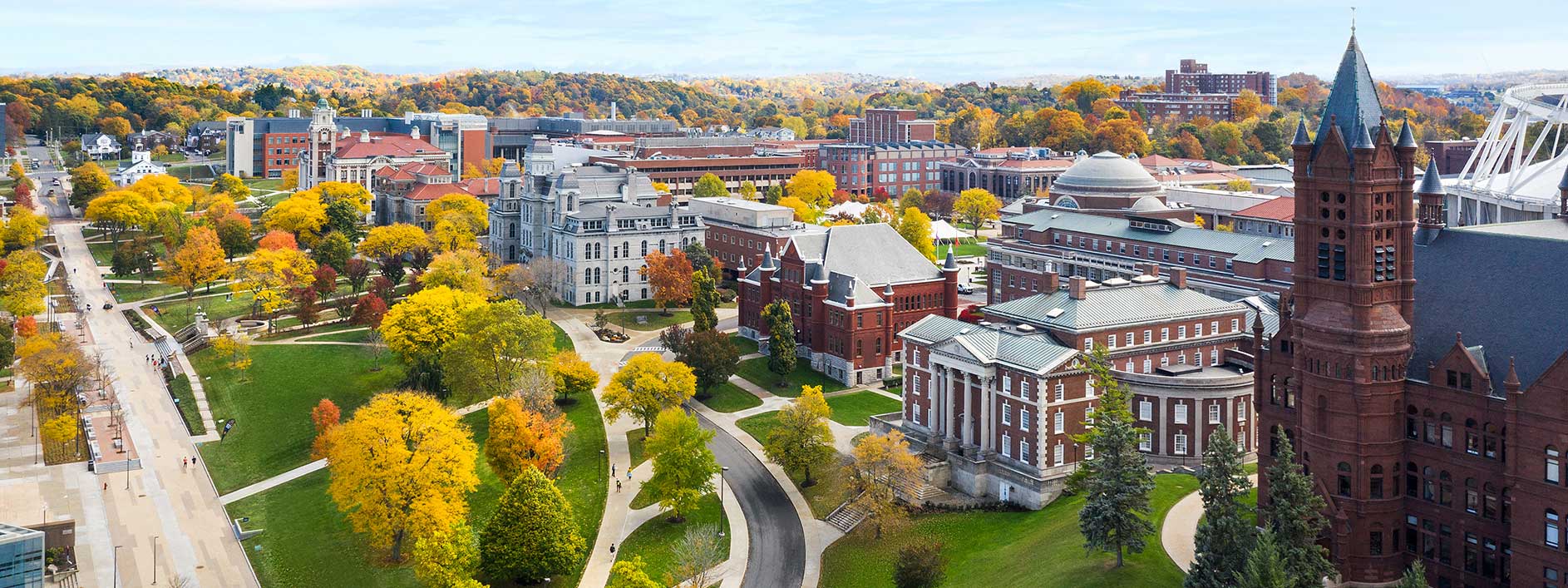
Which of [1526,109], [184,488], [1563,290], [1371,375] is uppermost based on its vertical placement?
[1526,109]

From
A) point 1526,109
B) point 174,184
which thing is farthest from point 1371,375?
point 174,184

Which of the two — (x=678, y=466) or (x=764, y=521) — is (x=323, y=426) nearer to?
(x=678, y=466)

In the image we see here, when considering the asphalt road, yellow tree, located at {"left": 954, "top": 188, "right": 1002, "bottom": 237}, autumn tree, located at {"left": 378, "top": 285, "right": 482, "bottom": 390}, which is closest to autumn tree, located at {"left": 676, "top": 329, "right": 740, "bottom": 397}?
the asphalt road

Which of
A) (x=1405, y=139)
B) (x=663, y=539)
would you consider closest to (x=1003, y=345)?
(x=663, y=539)

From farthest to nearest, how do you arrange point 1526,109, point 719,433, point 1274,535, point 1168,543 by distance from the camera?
point 1526,109 < point 719,433 < point 1168,543 < point 1274,535

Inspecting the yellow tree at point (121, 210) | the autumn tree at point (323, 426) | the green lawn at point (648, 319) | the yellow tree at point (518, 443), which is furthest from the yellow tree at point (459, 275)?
the yellow tree at point (121, 210)

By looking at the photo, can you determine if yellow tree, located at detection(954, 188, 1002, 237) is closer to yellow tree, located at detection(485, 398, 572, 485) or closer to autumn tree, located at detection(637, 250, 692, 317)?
autumn tree, located at detection(637, 250, 692, 317)

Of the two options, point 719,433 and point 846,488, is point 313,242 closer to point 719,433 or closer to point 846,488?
point 719,433
